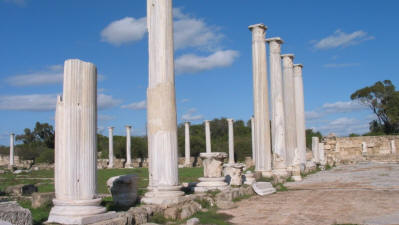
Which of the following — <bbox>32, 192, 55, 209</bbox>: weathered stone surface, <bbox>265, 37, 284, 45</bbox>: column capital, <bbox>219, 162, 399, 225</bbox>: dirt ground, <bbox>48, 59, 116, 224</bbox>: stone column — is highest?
<bbox>265, 37, 284, 45</bbox>: column capital

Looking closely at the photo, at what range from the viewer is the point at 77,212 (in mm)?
7332

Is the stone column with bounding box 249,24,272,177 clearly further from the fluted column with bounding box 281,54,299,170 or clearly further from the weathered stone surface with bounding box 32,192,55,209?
the weathered stone surface with bounding box 32,192,55,209

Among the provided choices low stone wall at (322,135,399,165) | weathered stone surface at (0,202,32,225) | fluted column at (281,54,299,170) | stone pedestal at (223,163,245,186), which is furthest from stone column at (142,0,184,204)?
low stone wall at (322,135,399,165)

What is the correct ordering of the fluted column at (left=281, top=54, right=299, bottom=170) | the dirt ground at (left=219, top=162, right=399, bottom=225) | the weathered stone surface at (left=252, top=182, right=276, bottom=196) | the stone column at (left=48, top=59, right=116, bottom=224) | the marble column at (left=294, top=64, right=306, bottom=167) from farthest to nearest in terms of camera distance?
the marble column at (left=294, top=64, right=306, bottom=167), the fluted column at (left=281, top=54, right=299, bottom=170), the weathered stone surface at (left=252, top=182, right=276, bottom=196), the dirt ground at (left=219, top=162, right=399, bottom=225), the stone column at (left=48, top=59, right=116, bottom=224)

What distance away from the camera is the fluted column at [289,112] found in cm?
2177

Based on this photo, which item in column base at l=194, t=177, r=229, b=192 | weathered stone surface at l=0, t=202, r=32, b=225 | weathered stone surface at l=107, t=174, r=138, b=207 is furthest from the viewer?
column base at l=194, t=177, r=229, b=192

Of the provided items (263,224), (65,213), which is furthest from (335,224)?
(65,213)

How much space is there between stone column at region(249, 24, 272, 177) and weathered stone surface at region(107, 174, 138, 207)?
8.62 m

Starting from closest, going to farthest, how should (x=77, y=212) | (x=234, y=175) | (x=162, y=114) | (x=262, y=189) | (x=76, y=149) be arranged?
(x=77, y=212) < (x=76, y=149) < (x=162, y=114) < (x=262, y=189) < (x=234, y=175)

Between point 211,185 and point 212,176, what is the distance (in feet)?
1.29

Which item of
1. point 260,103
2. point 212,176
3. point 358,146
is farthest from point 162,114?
point 358,146

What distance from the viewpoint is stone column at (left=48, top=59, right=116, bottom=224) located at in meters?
7.48

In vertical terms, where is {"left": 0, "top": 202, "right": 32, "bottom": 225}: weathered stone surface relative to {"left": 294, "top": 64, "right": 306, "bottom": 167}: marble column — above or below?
below

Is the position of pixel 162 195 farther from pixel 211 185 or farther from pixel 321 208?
pixel 321 208
